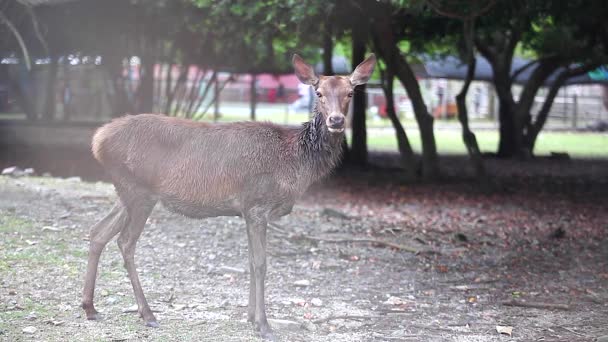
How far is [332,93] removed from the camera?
6.88m

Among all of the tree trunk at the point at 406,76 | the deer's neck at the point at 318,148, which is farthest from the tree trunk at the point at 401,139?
the deer's neck at the point at 318,148

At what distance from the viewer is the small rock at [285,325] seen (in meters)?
7.05

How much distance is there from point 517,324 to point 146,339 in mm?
3195

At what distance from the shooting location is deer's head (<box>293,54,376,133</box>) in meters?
6.78

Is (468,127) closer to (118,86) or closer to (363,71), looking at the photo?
(363,71)

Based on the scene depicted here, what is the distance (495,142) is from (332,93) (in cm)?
2632

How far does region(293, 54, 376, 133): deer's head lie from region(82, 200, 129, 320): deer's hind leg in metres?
1.75

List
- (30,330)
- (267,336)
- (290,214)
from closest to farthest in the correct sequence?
1. (30,330)
2. (267,336)
3. (290,214)

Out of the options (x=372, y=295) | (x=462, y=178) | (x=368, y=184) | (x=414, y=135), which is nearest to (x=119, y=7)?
(x=368, y=184)

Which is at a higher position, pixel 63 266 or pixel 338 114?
pixel 338 114

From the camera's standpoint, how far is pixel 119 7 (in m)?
17.4

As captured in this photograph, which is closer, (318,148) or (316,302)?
(318,148)

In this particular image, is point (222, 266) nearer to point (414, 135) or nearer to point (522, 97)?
point (522, 97)

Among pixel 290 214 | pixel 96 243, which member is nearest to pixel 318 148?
pixel 96 243
